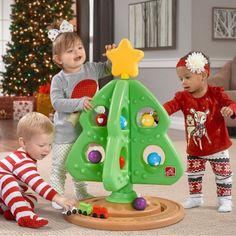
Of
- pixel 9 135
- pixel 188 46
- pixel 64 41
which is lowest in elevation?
pixel 9 135

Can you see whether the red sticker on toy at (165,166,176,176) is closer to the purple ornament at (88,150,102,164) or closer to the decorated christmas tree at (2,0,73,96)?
the purple ornament at (88,150,102,164)

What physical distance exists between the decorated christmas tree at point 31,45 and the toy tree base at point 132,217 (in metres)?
5.41

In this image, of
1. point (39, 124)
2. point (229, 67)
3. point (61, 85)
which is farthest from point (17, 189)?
point (229, 67)

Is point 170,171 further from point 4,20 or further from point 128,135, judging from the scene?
point 4,20

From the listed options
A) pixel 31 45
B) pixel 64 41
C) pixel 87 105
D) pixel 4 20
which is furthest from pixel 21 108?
pixel 87 105

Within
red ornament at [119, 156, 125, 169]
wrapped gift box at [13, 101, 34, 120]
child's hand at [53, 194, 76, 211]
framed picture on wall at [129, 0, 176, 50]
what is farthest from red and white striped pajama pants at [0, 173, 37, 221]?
wrapped gift box at [13, 101, 34, 120]

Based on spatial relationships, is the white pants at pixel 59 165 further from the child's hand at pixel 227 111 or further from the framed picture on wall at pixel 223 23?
the framed picture on wall at pixel 223 23

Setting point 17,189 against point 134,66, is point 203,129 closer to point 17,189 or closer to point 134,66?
point 134,66

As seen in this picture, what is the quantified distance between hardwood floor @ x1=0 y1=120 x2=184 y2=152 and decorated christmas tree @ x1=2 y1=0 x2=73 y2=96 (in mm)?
740

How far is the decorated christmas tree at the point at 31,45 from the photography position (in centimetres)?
763

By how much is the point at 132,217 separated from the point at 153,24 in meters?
4.73

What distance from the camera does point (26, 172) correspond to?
7.42ft

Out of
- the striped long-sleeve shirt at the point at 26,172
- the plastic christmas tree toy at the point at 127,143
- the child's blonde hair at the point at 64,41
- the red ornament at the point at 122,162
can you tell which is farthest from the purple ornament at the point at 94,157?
Result: the child's blonde hair at the point at 64,41

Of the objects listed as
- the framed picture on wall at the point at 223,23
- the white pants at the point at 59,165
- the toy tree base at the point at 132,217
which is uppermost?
the framed picture on wall at the point at 223,23
